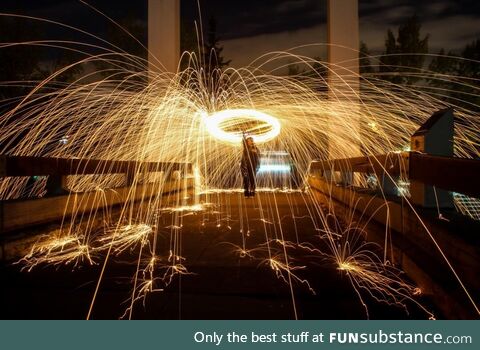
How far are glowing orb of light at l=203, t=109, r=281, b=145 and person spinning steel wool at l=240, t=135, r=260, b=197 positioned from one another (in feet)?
1.05

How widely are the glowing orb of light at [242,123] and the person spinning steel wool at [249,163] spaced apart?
321 millimetres

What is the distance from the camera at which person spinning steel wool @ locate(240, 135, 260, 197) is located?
438 inches

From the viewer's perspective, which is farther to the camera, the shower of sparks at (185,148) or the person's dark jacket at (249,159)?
the person's dark jacket at (249,159)

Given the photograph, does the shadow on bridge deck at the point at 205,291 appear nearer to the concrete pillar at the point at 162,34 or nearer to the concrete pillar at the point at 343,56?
the concrete pillar at the point at 343,56

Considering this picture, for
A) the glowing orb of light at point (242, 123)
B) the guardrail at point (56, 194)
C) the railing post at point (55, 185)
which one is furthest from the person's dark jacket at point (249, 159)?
the railing post at point (55, 185)

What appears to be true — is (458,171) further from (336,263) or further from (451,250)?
(336,263)

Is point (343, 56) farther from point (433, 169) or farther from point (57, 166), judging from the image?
point (433, 169)

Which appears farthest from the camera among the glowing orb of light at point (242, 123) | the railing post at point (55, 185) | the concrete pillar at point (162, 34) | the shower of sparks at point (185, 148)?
the concrete pillar at point (162, 34)

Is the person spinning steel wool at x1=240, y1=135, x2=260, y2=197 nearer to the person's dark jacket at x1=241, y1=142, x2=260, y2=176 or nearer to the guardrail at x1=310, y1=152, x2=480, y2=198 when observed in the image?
the person's dark jacket at x1=241, y1=142, x2=260, y2=176

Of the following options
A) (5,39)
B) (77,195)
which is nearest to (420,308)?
(77,195)

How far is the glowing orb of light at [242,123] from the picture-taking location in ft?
27.7

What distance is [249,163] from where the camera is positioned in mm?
11430

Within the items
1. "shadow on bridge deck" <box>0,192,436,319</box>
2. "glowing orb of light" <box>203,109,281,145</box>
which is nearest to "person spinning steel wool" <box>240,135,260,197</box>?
"glowing orb of light" <box>203,109,281,145</box>

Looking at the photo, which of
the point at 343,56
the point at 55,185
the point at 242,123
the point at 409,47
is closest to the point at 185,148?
the point at 242,123
